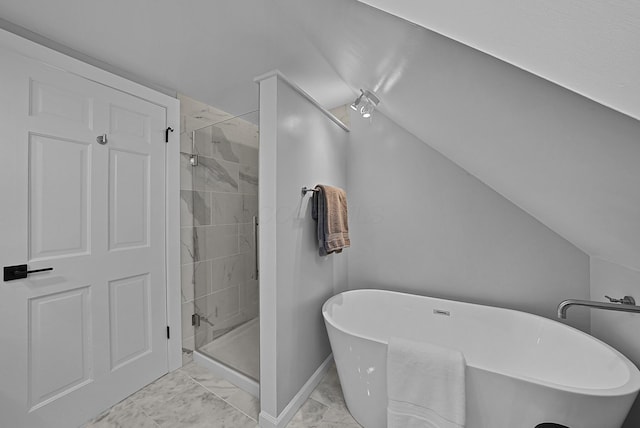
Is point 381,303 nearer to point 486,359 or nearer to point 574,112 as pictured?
point 486,359

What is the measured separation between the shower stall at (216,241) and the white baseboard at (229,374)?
15 millimetres

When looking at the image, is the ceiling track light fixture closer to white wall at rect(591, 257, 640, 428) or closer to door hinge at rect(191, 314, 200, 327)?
white wall at rect(591, 257, 640, 428)

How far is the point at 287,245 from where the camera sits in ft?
5.45

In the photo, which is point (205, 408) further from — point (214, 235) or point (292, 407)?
point (214, 235)

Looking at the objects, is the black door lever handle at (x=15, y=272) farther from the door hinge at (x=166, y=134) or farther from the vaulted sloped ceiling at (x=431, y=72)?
the vaulted sloped ceiling at (x=431, y=72)

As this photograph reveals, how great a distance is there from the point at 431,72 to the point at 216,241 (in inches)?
81.6

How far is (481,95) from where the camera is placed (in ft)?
2.80

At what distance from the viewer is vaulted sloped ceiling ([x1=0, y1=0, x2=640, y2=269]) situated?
653 mm

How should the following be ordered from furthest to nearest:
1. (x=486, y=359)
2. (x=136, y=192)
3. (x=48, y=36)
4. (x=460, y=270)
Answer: (x=460, y=270) < (x=136, y=192) < (x=486, y=359) < (x=48, y=36)

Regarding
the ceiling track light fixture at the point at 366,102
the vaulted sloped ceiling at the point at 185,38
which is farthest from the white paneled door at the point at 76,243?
the ceiling track light fixture at the point at 366,102

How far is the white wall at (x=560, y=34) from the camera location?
0.76ft

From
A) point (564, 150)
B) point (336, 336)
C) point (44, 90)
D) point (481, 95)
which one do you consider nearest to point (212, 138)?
point (44, 90)

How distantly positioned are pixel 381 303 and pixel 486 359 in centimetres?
78

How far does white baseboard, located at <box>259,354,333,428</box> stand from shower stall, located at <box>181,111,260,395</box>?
64 centimetres
